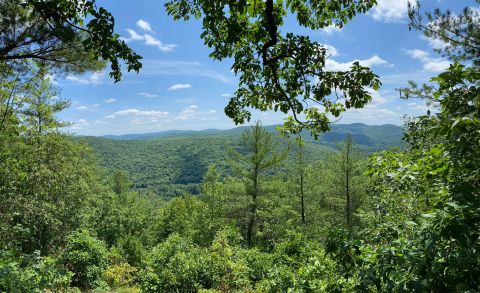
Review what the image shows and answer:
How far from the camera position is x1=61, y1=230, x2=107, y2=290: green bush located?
13.0m

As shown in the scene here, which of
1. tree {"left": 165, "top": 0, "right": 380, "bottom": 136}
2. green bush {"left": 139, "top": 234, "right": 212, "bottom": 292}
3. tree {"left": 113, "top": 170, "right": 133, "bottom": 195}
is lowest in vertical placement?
tree {"left": 113, "top": 170, "right": 133, "bottom": 195}

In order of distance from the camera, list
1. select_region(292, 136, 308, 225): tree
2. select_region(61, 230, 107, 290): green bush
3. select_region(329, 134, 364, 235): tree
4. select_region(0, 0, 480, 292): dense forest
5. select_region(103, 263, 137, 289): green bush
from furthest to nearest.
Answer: select_region(292, 136, 308, 225): tree → select_region(329, 134, 364, 235): tree → select_region(103, 263, 137, 289): green bush → select_region(61, 230, 107, 290): green bush → select_region(0, 0, 480, 292): dense forest

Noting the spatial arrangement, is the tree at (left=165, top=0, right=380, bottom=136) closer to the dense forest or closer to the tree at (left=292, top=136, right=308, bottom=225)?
the dense forest

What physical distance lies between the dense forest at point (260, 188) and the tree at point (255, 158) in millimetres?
84

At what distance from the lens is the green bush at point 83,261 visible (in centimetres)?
1300

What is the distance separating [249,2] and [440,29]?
9619mm

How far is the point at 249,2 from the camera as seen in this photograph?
9.69 ft

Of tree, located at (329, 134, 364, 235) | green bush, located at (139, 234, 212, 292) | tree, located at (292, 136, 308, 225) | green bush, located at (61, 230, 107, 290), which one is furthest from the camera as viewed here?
tree, located at (292, 136, 308, 225)

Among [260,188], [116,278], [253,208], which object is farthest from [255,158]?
[116,278]

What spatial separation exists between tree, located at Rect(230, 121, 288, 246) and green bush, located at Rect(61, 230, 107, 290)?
10.7m

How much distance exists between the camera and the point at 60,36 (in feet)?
9.96

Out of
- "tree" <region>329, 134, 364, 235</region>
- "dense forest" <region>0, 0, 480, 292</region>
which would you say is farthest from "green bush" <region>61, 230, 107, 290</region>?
"tree" <region>329, 134, 364, 235</region>

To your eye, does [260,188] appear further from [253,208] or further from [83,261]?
[83,261]

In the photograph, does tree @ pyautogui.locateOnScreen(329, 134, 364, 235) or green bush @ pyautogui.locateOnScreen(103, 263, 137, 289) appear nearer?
green bush @ pyautogui.locateOnScreen(103, 263, 137, 289)
